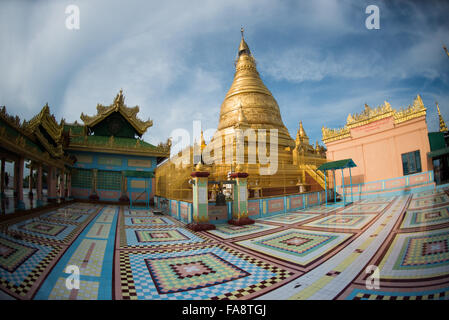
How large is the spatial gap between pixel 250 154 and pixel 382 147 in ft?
27.4

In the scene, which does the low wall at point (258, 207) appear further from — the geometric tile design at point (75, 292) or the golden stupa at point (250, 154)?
the geometric tile design at point (75, 292)

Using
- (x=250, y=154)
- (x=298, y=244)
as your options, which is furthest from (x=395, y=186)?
(x=298, y=244)

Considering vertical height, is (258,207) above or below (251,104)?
below

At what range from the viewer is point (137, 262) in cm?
360

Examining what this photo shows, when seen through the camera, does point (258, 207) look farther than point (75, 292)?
Yes

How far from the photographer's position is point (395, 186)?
11414 millimetres

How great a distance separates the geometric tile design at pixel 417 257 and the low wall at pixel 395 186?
8.86m

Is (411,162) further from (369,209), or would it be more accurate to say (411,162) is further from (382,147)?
(369,209)

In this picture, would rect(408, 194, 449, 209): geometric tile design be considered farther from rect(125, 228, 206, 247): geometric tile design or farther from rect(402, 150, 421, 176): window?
rect(125, 228, 206, 247): geometric tile design

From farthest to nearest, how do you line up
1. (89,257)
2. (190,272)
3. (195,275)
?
1. (89,257)
2. (190,272)
3. (195,275)

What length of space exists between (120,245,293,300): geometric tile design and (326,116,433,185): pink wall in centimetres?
1248
